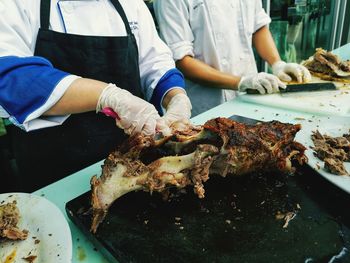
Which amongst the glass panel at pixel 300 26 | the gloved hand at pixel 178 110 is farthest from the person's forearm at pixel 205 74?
the glass panel at pixel 300 26

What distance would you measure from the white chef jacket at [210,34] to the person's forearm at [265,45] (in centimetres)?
35

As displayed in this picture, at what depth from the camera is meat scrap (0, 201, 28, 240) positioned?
1075 millimetres

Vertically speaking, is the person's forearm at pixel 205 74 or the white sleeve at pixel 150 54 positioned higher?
the white sleeve at pixel 150 54

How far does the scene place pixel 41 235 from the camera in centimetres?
107

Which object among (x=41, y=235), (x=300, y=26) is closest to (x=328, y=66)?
(x=41, y=235)

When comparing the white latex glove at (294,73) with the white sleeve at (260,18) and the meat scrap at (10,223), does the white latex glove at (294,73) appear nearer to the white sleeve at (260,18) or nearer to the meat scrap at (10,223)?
the white sleeve at (260,18)

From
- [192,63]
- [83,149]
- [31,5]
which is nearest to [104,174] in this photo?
[83,149]

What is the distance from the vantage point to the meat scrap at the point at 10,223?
1.08 m

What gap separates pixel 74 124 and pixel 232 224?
1.08 metres

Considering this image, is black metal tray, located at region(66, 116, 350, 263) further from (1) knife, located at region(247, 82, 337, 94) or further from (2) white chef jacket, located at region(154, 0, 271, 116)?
(2) white chef jacket, located at region(154, 0, 271, 116)

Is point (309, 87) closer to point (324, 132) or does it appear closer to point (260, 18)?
point (324, 132)

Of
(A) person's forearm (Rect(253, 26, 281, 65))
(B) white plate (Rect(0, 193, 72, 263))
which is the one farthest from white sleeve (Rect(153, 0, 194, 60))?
(B) white plate (Rect(0, 193, 72, 263))

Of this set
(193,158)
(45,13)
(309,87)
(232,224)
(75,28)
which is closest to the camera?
(232,224)

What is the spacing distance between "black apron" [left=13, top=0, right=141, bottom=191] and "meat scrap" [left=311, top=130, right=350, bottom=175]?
1.15 meters
